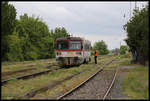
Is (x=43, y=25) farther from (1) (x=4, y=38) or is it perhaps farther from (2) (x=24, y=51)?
(1) (x=4, y=38)

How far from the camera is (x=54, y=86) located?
1236cm

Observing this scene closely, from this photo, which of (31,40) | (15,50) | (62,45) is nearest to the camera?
(62,45)

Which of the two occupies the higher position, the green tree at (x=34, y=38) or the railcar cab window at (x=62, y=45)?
the green tree at (x=34, y=38)

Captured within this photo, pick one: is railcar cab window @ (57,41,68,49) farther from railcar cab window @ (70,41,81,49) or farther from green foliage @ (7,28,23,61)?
green foliage @ (7,28,23,61)

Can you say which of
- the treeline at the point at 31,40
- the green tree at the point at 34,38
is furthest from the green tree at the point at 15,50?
the green tree at the point at 34,38

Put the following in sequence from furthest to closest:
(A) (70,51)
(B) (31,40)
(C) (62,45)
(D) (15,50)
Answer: (B) (31,40)
(D) (15,50)
(C) (62,45)
(A) (70,51)

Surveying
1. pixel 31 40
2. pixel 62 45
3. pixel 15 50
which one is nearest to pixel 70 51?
pixel 62 45

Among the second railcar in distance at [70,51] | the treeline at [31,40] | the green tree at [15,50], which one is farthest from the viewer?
the treeline at [31,40]

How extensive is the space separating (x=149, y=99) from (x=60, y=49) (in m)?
15.5

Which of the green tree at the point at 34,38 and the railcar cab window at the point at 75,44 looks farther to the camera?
the green tree at the point at 34,38

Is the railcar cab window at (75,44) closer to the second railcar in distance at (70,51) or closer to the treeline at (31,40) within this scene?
the second railcar in distance at (70,51)

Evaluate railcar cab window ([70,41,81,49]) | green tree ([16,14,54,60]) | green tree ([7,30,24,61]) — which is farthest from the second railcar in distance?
green tree ([16,14,54,60])

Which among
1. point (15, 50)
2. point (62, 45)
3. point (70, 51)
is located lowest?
point (70, 51)

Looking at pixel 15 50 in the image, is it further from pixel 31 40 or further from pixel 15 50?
pixel 31 40
